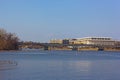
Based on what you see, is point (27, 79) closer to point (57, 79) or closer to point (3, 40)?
point (57, 79)

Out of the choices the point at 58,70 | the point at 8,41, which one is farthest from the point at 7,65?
the point at 8,41

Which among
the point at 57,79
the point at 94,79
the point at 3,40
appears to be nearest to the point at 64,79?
the point at 57,79

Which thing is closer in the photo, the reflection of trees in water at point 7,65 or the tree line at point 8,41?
the reflection of trees in water at point 7,65

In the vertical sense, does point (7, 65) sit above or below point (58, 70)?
above

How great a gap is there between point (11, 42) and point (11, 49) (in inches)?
359

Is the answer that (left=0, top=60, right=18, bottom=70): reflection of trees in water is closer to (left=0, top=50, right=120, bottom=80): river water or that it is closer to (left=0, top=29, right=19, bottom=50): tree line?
(left=0, top=50, right=120, bottom=80): river water

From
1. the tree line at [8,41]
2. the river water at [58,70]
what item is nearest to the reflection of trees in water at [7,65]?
the river water at [58,70]

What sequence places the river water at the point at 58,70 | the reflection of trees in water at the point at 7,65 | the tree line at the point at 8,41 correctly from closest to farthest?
the river water at the point at 58,70, the reflection of trees in water at the point at 7,65, the tree line at the point at 8,41

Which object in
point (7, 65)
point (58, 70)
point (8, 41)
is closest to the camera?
point (58, 70)

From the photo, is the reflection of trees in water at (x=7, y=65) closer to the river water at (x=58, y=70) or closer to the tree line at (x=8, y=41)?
the river water at (x=58, y=70)

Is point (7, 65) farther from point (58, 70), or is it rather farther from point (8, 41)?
point (8, 41)

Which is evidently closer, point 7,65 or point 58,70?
point 58,70

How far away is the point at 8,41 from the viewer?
188125 millimetres

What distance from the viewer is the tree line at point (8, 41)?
606 feet
